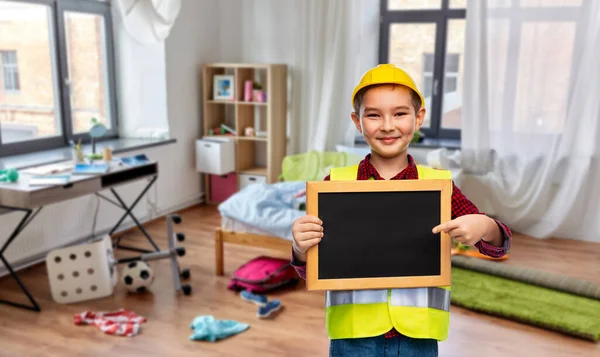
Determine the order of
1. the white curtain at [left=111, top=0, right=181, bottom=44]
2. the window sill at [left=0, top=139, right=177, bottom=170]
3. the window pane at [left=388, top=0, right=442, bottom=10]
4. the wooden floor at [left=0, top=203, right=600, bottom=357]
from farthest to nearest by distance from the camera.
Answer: the window pane at [left=388, top=0, right=442, bottom=10] → the white curtain at [left=111, top=0, right=181, bottom=44] → the window sill at [left=0, top=139, right=177, bottom=170] → the wooden floor at [left=0, top=203, right=600, bottom=357]

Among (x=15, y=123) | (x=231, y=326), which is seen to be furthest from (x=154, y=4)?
(x=231, y=326)

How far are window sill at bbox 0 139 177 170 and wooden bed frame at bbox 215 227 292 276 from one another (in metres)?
1.23

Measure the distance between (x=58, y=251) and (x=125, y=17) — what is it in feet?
5.68

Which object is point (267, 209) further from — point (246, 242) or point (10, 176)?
point (10, 176)

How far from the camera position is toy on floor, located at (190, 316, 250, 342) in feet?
8.78

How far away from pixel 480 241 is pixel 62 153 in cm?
341

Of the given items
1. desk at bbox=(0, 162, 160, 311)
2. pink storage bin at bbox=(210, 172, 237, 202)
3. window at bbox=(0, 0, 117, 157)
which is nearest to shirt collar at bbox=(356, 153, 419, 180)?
desk at bbox=(0, 162, 160, 311)

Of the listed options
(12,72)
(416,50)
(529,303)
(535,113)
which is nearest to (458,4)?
(416,50)

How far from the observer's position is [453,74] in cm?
485

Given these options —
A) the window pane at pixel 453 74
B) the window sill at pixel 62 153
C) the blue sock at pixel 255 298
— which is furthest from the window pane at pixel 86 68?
the window pane at pixel 453 74

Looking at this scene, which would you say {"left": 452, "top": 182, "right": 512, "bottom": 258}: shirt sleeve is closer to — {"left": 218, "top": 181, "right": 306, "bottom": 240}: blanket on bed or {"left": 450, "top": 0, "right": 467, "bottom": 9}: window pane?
A: {"left": 218, "top": 181, "right": 306, "bottom": 240}: blanket on bed

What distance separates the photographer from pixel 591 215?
417 cm

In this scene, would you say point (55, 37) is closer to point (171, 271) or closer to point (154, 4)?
point (154, 4)

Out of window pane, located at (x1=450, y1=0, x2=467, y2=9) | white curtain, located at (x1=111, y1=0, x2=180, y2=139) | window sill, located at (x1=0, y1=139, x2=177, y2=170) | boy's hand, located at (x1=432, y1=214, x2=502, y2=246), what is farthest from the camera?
window pane, located at (x1=450, y1=0, x2=467, y2=9)
